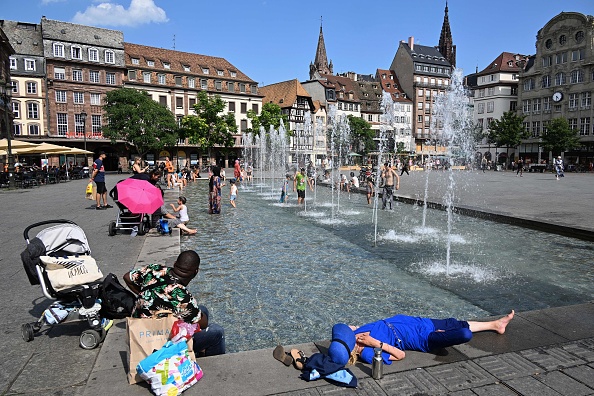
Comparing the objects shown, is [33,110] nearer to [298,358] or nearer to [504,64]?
[298,358]

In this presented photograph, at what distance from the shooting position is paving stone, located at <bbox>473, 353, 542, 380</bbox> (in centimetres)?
379

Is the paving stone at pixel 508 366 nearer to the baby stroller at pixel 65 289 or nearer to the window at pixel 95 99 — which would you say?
the baby stroller at pixel 65 289

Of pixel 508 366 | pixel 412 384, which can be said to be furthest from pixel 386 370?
pixel 508 366

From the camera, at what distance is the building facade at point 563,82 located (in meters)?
63.1

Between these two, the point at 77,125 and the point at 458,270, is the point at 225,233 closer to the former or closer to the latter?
the point at 458,270

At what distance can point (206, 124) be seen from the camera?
5622 cm

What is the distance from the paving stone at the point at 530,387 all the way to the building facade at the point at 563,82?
70596mm

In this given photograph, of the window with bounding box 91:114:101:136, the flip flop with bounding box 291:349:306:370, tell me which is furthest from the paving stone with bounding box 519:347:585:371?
the window with bounding box 91:114:101:136

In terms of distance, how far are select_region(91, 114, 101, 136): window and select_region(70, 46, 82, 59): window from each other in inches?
302

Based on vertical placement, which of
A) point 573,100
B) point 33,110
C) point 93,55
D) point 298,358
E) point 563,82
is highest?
point 93,55

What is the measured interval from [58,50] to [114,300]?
61.9 m

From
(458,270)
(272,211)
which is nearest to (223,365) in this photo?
(458,270)

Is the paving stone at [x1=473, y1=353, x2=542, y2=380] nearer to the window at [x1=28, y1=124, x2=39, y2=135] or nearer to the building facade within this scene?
the window at [x1=28, y1=124, x2=39, y2=135]

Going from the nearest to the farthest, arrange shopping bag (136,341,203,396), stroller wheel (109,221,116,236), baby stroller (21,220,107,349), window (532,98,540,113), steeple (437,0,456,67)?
1. shopping bag (136,341,203,396)
2. baby stroller (21,220,107,349)
3. stroller wheel (109,221,116,236)
4. window (532,98,540,113)
5. steeple (437,0,456,67)
